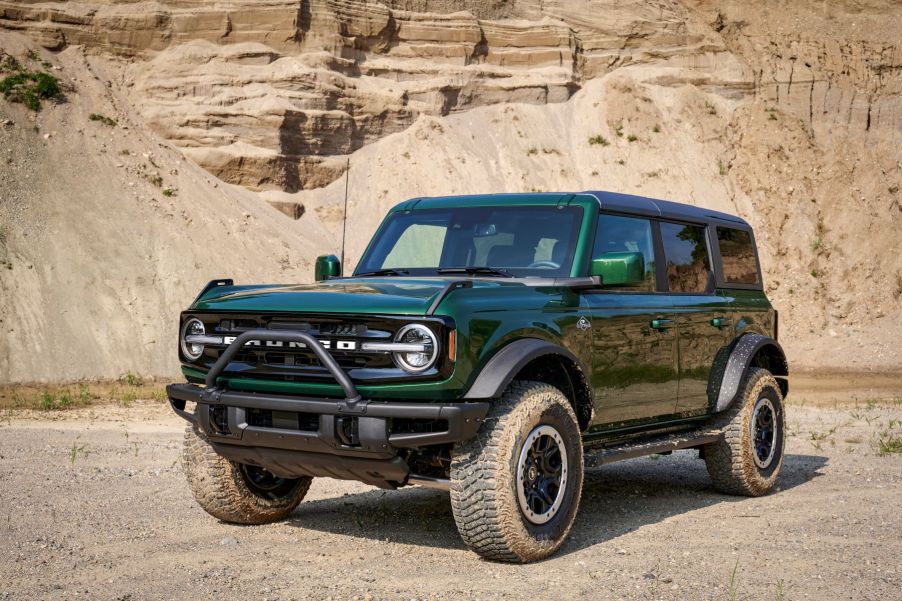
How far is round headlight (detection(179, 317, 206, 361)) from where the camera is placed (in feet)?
20.3

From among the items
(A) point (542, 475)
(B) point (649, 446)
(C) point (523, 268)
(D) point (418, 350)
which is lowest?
(B) point (649, 446)

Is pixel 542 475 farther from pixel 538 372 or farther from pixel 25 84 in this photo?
pixel 25 84

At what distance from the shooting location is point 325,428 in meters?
5.36

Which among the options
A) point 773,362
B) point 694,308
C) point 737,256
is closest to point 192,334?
point 694,308

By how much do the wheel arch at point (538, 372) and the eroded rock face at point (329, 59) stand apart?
30.8m

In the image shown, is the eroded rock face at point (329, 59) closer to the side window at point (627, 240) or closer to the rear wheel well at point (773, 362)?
the rear wheel well at point (773, 362)

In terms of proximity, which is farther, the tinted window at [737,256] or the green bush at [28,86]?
the green bush at [28,86]

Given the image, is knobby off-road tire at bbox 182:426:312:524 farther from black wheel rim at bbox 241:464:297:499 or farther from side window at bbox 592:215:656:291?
side window at bbox 592:215:656:291

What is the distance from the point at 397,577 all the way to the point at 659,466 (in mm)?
5267

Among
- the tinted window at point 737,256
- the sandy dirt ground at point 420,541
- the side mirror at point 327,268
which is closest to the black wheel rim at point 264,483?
the sandy dirt ground at point 420,541

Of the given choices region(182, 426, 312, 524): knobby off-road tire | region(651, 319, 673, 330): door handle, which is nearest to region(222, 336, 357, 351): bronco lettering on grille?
region(182, 426, 312, 524): knobby off-road tire

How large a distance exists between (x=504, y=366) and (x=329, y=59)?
1336 inches

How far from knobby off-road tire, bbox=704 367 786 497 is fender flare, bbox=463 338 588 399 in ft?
9.13

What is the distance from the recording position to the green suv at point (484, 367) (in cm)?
535
